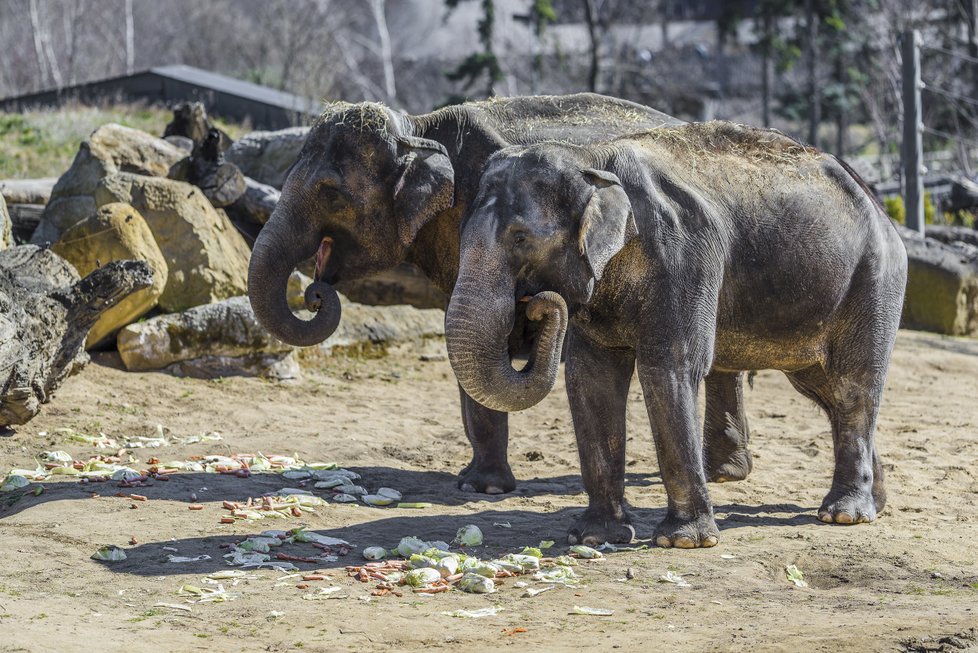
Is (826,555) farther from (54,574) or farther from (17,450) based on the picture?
(17,450)

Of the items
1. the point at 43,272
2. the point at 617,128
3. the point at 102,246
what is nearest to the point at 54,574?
the point at 43,272

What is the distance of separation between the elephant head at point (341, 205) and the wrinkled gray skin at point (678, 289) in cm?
163

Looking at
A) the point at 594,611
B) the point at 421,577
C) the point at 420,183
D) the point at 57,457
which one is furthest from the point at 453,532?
the point at 57,457

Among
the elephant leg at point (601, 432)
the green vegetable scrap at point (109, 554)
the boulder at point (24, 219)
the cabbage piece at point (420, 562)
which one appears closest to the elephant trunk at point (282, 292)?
the elephant leg at point (601, 432)

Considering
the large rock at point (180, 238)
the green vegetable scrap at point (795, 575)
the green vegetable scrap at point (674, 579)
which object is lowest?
the green vegetable scrap at point (795, 575)

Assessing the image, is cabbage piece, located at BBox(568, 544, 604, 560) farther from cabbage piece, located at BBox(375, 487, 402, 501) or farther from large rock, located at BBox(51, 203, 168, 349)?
large rock, located at BBox(51, 203, 168, 349)

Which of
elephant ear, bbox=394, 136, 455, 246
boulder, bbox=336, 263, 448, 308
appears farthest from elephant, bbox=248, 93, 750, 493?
boulder, bbox=336, 263, 448, 308

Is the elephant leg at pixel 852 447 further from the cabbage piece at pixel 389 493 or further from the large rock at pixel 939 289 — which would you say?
the large rock at pixel 939 289

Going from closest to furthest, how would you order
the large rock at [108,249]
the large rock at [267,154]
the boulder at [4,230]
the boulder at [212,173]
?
the boulder at [4,230], the large rock at [108,249], the boulder at [212,173], the large rock at [267,154]

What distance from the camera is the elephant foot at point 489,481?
9.09 meters

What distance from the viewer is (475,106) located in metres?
9.14

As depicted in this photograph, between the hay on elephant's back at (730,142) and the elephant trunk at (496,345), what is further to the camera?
the hay on elephant's back at (730,142)

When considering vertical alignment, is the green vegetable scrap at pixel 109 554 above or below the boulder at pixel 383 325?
below

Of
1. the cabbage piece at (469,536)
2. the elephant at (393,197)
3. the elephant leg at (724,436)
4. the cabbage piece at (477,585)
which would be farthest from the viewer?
the elephant leg at (724,436)
